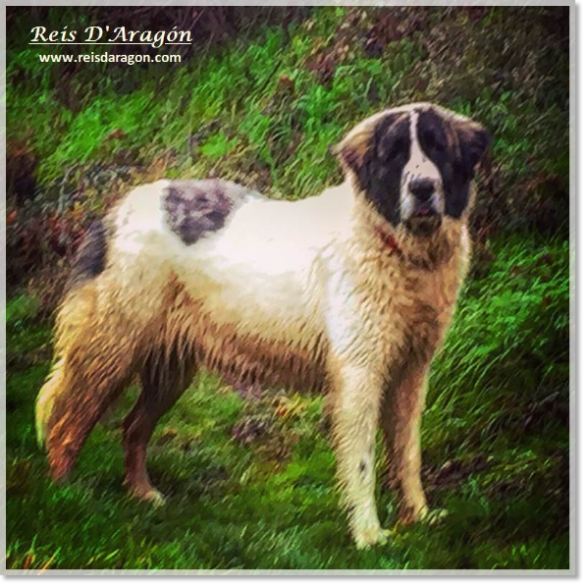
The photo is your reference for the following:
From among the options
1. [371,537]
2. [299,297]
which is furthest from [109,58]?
[371,537]

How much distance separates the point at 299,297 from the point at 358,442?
0.56 m

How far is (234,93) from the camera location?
398cm

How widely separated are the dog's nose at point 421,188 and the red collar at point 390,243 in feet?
0.57

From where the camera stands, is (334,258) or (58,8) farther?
(58,8)

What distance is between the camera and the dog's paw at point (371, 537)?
152 inches

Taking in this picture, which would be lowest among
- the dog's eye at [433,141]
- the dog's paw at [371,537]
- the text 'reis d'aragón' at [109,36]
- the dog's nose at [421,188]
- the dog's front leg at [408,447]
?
the dog's paw at [371,537]

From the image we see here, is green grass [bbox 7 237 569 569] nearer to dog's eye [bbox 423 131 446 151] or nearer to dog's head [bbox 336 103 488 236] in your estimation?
dog's head [bbox 336 103 488 236]

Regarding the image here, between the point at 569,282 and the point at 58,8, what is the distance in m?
2.19

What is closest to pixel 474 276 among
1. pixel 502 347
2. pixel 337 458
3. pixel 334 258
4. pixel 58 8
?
pixel 502 347

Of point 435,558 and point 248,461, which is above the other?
point 248,461

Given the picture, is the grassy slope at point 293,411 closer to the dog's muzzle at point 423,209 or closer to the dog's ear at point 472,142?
the dog's ear at point 472,142

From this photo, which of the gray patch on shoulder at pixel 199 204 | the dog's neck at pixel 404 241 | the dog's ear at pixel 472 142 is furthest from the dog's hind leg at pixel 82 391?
the dog's ear at pixel 472 142

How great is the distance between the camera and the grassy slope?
12.8 feet

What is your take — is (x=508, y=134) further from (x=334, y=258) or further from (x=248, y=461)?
(x=248, y=461)
